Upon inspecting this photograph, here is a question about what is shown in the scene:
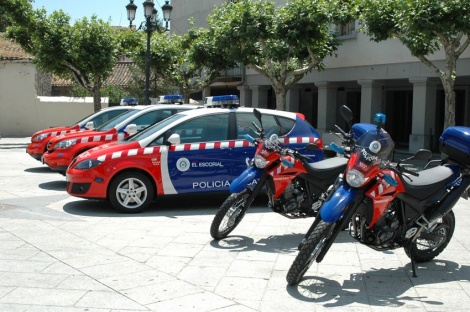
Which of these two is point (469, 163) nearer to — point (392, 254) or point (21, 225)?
point (392, 254)

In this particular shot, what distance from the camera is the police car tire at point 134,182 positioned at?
29.6 feet

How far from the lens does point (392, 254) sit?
683 cm

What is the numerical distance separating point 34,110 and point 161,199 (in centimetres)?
2212

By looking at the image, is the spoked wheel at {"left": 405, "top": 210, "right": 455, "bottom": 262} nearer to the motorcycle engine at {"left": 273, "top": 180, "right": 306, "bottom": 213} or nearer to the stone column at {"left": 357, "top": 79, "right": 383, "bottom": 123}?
the motorcycle engine at {"left": 273, "top": 180, "right": 306, "bottom": 213}

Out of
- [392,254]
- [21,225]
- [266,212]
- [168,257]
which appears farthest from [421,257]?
[21,225]

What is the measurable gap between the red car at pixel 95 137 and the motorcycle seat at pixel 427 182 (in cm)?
628

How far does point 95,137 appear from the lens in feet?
39.5

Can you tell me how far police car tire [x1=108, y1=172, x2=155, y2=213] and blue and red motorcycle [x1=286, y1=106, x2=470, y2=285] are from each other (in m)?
3.84

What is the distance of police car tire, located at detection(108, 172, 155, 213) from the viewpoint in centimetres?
902

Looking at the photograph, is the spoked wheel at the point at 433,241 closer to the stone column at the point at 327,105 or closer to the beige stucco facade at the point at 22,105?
the stone column at the point at 327,105

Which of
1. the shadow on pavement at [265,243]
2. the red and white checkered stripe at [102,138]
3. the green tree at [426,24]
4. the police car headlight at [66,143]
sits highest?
the green tree at [426,24]

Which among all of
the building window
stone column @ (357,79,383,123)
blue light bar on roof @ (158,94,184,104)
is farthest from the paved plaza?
the building window

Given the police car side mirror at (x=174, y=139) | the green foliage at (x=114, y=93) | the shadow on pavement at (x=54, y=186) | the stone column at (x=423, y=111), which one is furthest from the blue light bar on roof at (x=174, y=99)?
the green foliage at (x=114, y=93)

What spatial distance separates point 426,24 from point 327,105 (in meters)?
10.8
